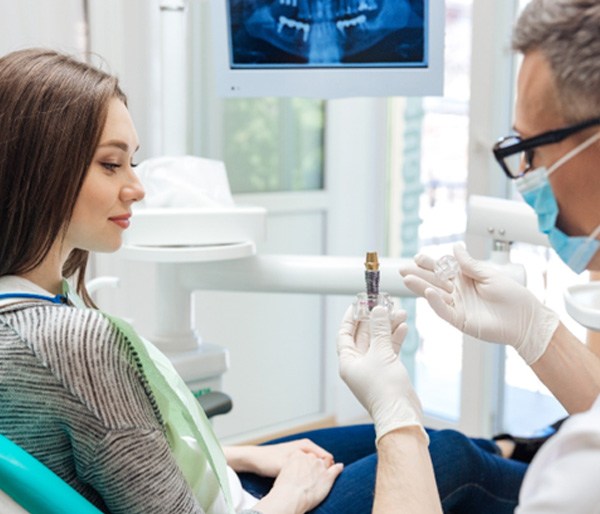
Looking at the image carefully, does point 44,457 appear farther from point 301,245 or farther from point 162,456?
point 301,245

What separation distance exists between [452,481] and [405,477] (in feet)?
0.97

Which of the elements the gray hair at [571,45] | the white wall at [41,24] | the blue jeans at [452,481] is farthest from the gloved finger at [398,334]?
the white wall at [41,24]

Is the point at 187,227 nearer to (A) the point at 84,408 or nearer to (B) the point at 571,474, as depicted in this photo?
(A) the point at 84,408

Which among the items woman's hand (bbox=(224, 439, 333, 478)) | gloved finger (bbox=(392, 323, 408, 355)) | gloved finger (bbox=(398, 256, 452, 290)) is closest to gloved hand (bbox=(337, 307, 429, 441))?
gloved finger (bbox=(392, 323, 408, 355))

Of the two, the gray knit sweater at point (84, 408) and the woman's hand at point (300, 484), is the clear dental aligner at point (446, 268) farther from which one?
the gray knit sweater at point (84, 408)

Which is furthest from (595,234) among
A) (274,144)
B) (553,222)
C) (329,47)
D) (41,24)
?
(274,144)

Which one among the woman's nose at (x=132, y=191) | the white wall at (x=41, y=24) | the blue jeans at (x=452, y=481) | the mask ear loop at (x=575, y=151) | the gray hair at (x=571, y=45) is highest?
the white wall at (x=41, y=24)

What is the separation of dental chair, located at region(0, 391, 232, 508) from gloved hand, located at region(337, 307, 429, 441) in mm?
423

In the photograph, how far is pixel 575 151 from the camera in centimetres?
99

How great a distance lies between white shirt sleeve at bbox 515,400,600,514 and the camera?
2.44 feet

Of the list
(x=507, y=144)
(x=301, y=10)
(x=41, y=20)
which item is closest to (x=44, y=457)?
(x=507, y=144)

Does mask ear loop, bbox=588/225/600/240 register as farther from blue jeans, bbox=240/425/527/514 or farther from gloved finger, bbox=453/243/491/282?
blue jeans, bbox=240/425/527/514

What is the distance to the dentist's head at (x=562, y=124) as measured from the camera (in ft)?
3.04

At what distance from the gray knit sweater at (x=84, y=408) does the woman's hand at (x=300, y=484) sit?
0.31m
